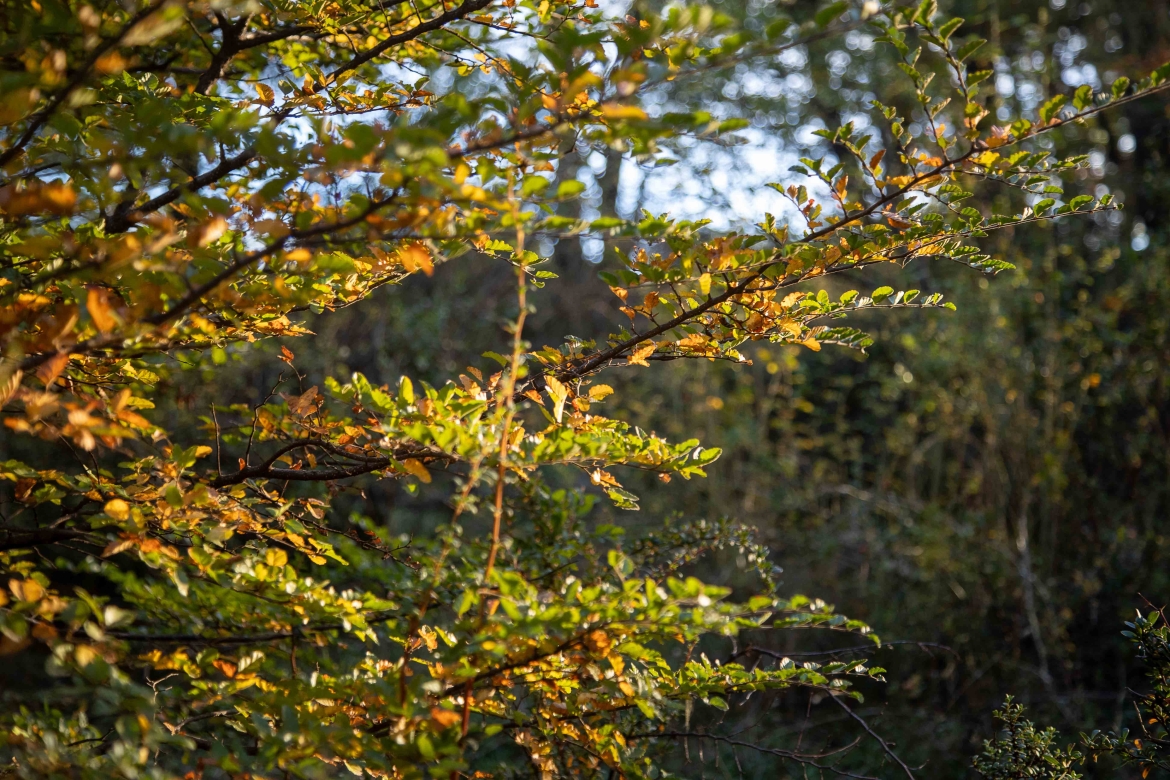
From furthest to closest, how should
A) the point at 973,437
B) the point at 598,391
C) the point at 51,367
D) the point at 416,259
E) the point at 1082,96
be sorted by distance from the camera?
the point at 973,437
the point at 598,391
the point at 1082,96
the point at 416,259
the point at 51,367

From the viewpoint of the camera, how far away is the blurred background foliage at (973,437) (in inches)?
151

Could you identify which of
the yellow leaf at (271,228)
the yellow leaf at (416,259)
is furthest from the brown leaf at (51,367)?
the yellow leaf at (416,259)

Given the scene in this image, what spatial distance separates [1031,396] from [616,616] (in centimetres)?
397

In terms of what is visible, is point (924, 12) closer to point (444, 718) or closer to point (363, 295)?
point (363, 295)

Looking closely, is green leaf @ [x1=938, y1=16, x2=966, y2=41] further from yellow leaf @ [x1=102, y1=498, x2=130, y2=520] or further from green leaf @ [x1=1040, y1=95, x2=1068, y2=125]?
yellow leaf @ [x1=102, y1=498, x2=130, y2=520]

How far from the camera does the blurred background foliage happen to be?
3.83 m

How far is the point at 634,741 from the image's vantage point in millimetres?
1830

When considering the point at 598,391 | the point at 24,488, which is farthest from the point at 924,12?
the point at 24,488

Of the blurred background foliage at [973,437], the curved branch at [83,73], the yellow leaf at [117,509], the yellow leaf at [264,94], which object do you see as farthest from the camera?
the blurred background foliage at [973,437]

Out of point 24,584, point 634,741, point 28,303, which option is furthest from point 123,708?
point 634,741

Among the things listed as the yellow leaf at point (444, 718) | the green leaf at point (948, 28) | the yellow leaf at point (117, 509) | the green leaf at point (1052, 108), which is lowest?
the yellow leaf at point (444, 718)

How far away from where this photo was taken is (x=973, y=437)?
458 centimetres

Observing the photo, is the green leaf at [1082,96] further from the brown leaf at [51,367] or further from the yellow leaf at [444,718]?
the brown leaf at [51,367]

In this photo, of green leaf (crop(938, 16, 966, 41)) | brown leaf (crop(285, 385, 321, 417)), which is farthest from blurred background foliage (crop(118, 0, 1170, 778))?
green leaf (crop(938, 16, 966, 41))
